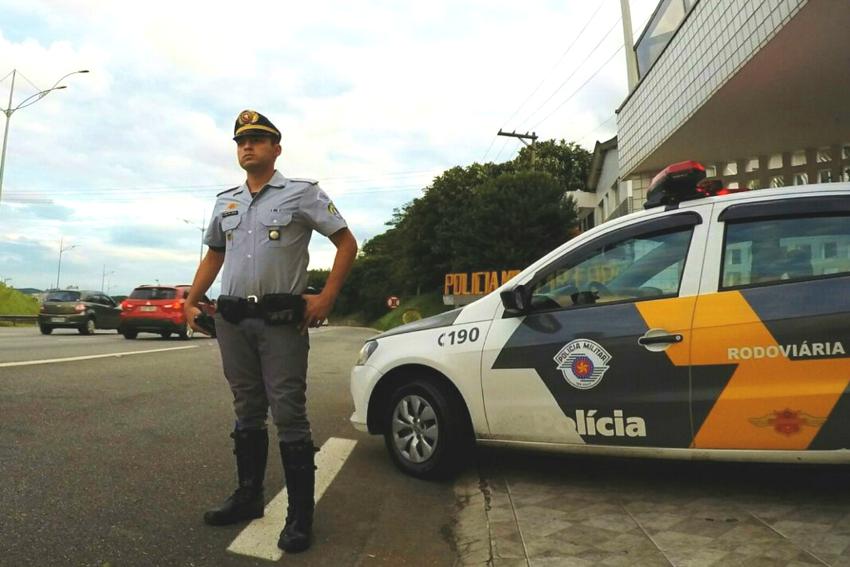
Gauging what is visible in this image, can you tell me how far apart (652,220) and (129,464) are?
362 cm

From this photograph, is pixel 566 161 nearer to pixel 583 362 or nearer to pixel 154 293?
pixel 154 293

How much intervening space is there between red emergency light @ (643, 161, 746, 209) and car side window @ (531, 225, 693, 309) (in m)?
0.24

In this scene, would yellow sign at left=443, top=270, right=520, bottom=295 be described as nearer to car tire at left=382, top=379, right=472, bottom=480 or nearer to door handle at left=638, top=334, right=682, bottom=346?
car tire at left=382, top=379, right=472, bottom=480

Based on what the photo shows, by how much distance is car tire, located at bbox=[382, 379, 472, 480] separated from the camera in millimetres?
3955

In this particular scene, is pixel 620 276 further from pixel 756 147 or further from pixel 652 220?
pixel 756 147

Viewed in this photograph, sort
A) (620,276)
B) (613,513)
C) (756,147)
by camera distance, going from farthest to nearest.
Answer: (756,147) < (620,276) < (613,513)

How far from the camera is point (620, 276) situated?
149 inches

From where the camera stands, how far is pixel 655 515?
328 centimetres

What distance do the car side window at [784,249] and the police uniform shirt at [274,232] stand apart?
6.97 feet

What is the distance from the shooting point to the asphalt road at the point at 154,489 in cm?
284

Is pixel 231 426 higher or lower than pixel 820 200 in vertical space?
lower

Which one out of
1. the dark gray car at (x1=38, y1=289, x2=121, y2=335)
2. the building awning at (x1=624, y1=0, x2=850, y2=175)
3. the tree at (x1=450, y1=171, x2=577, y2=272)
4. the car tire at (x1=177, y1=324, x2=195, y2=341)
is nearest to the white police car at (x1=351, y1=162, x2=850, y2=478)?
the building awning at (x1=624, y1=0, x2=850, y2=175)

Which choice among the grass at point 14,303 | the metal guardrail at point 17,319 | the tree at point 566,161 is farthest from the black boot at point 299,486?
the tree at point 566,161

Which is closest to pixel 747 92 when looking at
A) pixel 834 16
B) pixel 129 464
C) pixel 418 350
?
pixel 834 16
